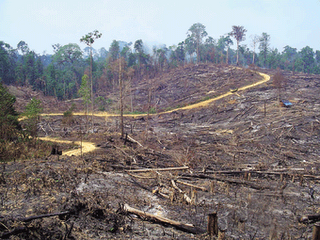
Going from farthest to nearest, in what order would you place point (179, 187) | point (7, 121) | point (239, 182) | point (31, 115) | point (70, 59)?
point (70, 59) → point (31, 115) → point (7, 121) → point (239, 182) → point (179, 187)

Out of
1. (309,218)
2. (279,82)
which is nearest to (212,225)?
(309,218)

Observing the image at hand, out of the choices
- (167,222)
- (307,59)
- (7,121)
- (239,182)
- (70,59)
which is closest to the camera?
(167,222)

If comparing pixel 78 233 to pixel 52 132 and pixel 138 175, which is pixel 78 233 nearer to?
pixel 138 175

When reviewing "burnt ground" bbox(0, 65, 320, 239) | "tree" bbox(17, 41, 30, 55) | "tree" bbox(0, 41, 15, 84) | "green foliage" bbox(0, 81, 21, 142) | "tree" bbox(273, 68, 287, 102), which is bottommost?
"burnt ground" bbox(0, 65, 320, 239)

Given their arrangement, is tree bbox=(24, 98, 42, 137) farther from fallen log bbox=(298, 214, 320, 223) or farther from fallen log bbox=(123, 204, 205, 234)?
fallen log bbox=(298, 214, 320, 223)

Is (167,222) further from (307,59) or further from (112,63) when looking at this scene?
(307,59)

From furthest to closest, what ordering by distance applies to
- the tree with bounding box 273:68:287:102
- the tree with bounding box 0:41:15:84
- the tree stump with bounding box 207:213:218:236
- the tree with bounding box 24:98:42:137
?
the tree with bounding box 0:41:15:84
the tree with bounding box 273:68:287:102
the tree with bounding box 24:98:42:137
the tree stump with bounding box 207:213:218:236

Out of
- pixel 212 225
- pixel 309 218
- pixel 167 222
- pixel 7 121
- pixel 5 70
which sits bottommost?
pixel 309 218

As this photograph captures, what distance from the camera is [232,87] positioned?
40219 millimetres

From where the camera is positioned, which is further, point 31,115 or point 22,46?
point 22,46

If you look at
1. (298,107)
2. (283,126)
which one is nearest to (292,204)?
(283,126)

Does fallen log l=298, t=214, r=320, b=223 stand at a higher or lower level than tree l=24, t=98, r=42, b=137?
lower

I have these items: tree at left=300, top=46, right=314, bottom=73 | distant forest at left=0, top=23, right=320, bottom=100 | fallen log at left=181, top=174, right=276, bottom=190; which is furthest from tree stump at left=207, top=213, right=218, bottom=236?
tree at left=300, top=46, right=314, bottom=73

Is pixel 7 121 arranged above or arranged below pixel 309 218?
above
